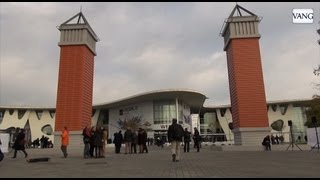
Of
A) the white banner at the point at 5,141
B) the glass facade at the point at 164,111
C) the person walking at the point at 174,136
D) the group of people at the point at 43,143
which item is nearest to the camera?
the person walking at the point at 174,136

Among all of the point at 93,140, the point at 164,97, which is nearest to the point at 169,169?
the point at 93,140

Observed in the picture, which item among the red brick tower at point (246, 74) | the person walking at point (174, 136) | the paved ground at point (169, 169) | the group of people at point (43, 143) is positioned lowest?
the paved ground at point (169, 169)

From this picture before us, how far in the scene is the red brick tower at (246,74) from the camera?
120ft

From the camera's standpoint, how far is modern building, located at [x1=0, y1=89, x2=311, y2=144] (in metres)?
80.9

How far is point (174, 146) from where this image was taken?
14805 millimetres

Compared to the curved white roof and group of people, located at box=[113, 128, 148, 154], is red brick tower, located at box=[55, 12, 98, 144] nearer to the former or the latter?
group of people, located at box=[113, 128, 148, 154]

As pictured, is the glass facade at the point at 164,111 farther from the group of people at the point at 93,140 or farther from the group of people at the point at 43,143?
the group of people at the point at 93,140

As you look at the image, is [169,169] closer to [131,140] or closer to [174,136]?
[174,136]

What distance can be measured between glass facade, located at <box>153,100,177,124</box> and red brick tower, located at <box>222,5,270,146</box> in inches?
1677

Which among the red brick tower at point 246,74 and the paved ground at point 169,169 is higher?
the red brick tower at point 246,74

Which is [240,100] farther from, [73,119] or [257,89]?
[73,119]

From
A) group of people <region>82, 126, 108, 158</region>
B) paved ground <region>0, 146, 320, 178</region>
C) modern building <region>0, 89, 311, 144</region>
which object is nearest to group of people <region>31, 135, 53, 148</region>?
modern building <region>0, 89, 311, 144</region>

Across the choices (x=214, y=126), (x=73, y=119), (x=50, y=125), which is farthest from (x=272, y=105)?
(x=73, y=119)

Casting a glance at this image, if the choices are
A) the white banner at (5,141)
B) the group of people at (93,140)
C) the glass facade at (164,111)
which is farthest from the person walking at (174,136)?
the glass facade at (164,111)
